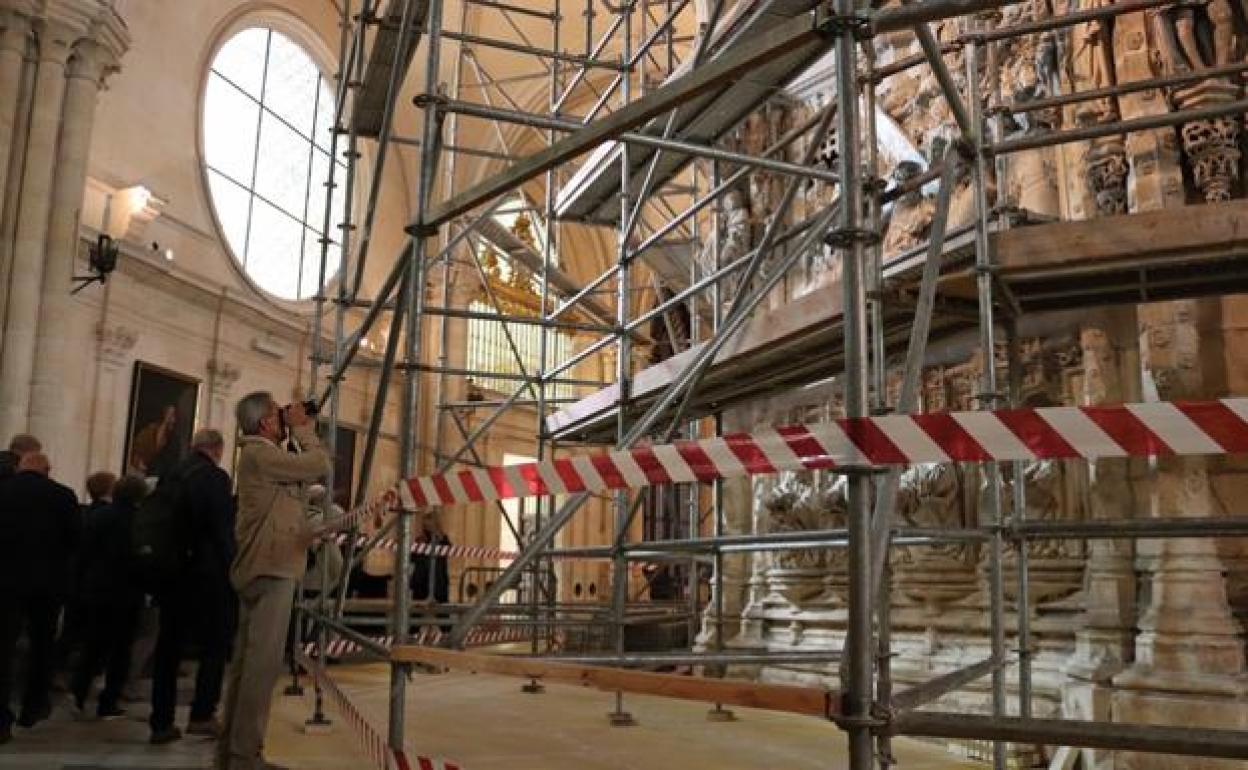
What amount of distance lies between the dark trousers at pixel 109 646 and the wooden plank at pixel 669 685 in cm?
Result: 395

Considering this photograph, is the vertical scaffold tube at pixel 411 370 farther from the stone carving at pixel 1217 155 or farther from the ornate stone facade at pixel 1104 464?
the stone carving at pixel 1217 155

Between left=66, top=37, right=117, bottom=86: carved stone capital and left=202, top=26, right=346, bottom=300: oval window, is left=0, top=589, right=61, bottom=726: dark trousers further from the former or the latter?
left=202, top=26, right=346, bottom=300: oval window

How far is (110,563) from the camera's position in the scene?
5906mm

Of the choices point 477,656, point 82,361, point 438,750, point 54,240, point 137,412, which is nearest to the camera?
point 477,656

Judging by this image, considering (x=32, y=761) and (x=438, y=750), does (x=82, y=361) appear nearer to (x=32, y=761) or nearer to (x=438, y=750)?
(x=32, y=761)

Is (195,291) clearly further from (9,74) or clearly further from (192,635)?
(192,635)

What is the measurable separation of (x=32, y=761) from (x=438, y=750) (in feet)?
5.83

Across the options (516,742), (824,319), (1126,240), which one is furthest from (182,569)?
(1126,240)

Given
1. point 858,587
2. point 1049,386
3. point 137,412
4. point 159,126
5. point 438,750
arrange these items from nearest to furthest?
point 858,587 → point 438,750 → point 1049,386 → point 137,412 → point 159,126

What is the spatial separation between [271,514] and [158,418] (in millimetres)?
9437

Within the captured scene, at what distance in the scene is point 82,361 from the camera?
11.5m

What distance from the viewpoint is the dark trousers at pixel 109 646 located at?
590 centimetres

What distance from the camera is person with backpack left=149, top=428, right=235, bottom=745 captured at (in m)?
5.05

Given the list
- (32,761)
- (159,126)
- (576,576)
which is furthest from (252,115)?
(32,761)
